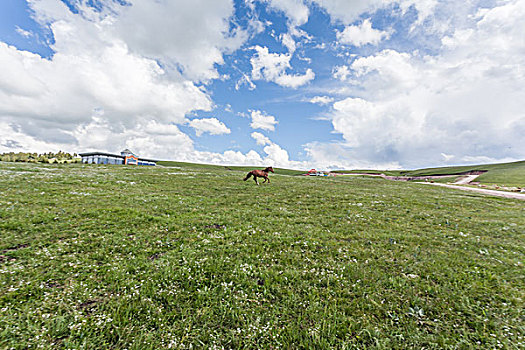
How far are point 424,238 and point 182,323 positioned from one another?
14.1 metres

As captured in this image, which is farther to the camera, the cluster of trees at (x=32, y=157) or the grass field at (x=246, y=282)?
the cluster of trees at (x=32, y=157)

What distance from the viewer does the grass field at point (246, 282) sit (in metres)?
5.21

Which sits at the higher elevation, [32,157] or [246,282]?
[32,157]

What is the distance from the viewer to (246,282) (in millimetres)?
7324

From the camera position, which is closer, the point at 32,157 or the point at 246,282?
the point at 246,282

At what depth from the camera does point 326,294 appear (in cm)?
691

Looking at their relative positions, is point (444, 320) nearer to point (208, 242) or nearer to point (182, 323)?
point (182, 323)

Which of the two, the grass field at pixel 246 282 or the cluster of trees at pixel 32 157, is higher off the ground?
the cluster of trees at pixel 32 157

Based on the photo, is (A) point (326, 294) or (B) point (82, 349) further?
(A) point (326, 294)

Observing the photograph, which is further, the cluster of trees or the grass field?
the cluster of trees

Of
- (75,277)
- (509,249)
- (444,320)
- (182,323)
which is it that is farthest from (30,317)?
(509,249)

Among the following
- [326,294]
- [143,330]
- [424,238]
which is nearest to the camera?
[143,330]

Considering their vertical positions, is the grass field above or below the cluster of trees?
below

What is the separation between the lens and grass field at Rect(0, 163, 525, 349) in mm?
5215
